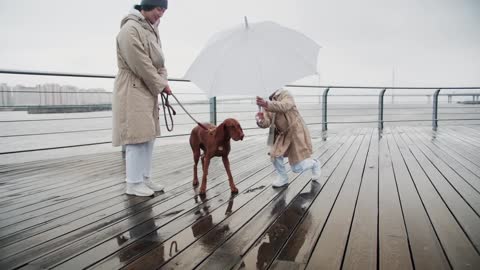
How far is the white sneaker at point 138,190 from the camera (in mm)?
2676

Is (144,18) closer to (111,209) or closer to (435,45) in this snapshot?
(111,209)

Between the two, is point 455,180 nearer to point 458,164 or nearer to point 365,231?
point 458,164

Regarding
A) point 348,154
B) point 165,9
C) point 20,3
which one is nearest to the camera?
point 165,9

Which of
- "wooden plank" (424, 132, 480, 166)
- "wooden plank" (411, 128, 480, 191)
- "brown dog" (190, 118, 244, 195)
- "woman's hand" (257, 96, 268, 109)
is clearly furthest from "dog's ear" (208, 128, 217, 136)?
"wooden plank" (424, 132, 480, 166)

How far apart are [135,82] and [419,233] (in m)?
2.11

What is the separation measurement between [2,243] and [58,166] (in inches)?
95.0

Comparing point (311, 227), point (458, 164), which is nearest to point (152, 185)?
point (311, 227)

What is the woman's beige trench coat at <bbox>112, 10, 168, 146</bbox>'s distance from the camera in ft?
7.82

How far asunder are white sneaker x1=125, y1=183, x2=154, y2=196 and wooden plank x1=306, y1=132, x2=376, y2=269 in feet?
4.74

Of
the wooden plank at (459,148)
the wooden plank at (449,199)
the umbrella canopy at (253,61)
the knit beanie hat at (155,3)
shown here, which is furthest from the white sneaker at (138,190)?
the wooden plank at (459,148)

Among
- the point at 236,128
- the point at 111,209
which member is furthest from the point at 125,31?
the point at 111,209

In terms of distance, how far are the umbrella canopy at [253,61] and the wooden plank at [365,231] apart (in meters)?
1.02

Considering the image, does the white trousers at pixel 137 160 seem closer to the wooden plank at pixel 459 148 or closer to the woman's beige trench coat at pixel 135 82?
the woman's beige trench coat at pixel 135 82

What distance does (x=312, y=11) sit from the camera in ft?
36.3
